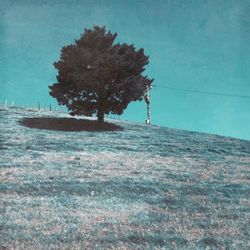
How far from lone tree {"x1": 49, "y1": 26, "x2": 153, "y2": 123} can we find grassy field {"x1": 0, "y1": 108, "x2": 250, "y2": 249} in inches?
680

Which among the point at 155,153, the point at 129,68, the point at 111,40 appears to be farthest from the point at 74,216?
the point at 111,40

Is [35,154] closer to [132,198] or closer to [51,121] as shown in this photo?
[132,198]

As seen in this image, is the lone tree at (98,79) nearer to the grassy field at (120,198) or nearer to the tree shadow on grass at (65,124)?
the tree shadow on grass at (65,124)

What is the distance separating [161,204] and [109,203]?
7.65 feet

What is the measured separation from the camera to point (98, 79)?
53969 mm

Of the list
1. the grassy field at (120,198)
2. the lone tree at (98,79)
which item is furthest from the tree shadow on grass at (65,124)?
the grassy field at (120,198)

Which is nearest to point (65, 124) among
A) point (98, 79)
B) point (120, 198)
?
point (98, 79)

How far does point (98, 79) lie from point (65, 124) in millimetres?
6892

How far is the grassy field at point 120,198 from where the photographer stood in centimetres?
1498

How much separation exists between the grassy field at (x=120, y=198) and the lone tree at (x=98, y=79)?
56.6ft

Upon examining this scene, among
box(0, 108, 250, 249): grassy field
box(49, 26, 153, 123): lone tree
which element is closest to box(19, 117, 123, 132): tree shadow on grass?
box(49, 26, 153, 123): lone tree

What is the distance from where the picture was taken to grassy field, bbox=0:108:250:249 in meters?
15.0

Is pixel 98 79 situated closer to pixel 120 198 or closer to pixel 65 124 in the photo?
pixel 65 124

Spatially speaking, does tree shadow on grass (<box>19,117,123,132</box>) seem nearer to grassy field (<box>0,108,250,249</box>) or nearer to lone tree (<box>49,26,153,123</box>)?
lone tree (<box>49,26,153,123</box>)
